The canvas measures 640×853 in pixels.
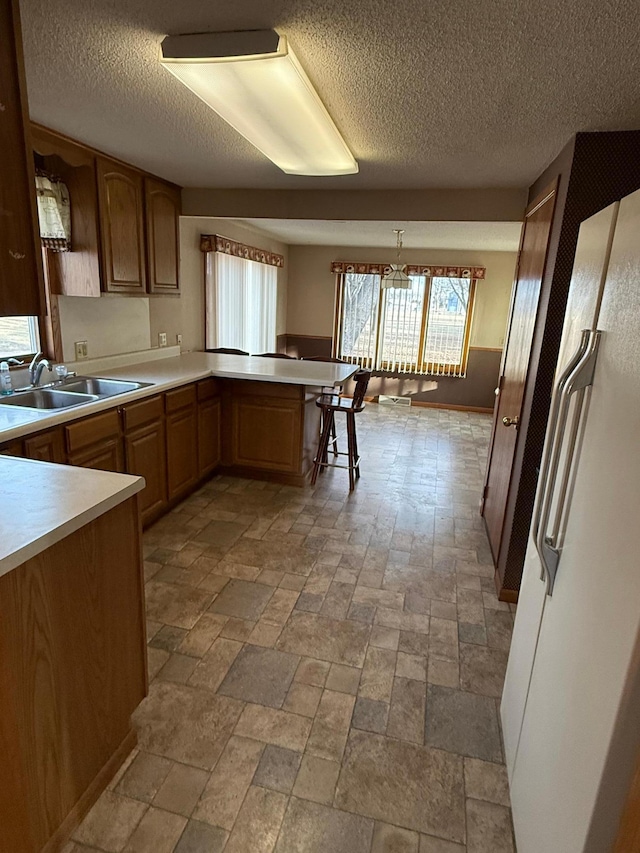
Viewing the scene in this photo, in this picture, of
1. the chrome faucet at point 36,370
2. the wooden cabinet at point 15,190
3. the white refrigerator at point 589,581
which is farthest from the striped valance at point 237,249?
the white refrigerator at point 589,581

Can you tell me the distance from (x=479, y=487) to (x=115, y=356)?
126 inches

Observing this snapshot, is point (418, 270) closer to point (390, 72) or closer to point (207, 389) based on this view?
point (207, 389)

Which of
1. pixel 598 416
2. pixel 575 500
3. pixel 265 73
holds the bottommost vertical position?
pixel 575 500

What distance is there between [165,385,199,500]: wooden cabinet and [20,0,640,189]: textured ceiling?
5.05 ft

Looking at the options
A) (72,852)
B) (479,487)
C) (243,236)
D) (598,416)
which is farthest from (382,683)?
(243,236)

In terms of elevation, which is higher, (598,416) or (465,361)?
(598,416)

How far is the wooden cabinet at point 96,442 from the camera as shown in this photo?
2.43 metres

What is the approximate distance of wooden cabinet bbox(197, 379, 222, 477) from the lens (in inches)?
145

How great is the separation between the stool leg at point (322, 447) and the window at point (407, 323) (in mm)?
3578

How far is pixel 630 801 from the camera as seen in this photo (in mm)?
820

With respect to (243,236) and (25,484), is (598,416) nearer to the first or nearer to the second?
(25,484)

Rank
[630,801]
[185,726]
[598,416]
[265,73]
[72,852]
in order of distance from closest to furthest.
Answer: [630,801] → [598,416] → [72,852] → [265,73] → [185,726]

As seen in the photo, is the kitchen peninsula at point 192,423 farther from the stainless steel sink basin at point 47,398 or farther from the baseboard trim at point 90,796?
the baseboard trim at point 90,796

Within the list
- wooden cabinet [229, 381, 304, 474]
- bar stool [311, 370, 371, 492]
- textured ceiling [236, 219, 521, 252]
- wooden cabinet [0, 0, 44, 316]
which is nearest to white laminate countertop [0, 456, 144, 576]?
wooden cabinet [0, 0, 44, 316]
